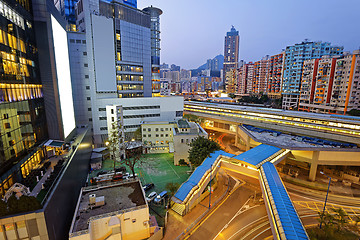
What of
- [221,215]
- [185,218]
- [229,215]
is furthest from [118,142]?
[229,215]

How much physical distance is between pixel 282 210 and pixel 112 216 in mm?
20955

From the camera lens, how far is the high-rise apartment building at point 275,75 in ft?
395

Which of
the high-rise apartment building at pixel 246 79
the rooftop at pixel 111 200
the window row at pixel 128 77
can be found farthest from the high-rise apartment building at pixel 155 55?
the high-rise apartment building at pixel 246 79

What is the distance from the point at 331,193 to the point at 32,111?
58.2 m

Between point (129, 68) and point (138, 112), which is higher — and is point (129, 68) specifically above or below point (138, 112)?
above

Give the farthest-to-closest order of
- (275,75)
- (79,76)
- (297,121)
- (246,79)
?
(246,79) → (275,75) → (79,76) → (297,121)

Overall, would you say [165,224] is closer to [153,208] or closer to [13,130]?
[153,208]

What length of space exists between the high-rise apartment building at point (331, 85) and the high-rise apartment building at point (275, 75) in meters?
23.9

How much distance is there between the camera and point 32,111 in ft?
93.5

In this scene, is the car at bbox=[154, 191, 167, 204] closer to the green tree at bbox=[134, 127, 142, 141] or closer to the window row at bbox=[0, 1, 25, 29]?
the green tree at bbox=[134, 127, 142, 141]

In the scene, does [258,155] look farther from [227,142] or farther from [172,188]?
[227,142]

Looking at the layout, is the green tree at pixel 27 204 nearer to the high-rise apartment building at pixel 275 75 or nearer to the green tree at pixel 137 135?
the green tree at pixel 137 135

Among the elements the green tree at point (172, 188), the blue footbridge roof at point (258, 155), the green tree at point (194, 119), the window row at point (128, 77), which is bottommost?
the green tree at point (172, 188)

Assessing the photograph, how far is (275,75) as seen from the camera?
124250 mm
